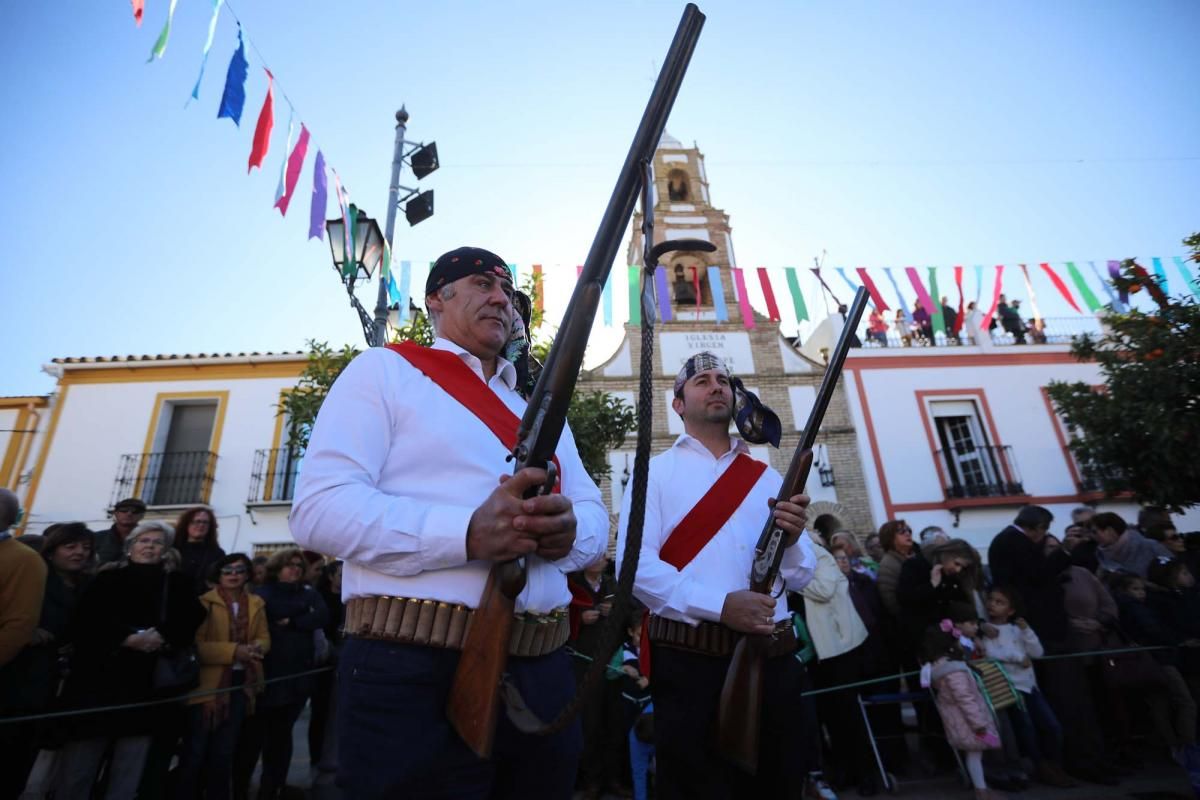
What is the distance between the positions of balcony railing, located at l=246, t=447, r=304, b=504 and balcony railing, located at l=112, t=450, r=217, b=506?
0.90 metres

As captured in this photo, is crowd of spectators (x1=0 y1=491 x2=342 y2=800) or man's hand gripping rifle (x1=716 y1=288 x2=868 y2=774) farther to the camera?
crowd of spectators (x1=0 y1=491 x2=342 y2=800)

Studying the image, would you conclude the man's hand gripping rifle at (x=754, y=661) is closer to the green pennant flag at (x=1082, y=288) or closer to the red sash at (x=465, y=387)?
the red sash at (x=465, y=387)

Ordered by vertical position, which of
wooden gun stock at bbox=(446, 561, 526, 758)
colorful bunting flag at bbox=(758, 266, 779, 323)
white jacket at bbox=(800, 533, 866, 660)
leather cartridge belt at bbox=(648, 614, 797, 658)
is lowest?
white jacket at bbox=(800, 533, 866, 660)

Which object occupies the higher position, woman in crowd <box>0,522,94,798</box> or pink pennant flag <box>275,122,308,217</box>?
pink pennant flag <box>275,122,308,217</box>

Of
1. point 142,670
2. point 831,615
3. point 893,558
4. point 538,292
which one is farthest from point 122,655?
point 538,292

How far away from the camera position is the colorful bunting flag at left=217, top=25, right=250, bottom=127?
17.6ft

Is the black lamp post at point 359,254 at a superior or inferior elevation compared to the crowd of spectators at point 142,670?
superior

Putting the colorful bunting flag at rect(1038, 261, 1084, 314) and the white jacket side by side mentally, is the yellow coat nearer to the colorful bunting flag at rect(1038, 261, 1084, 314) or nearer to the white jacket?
the white jacket

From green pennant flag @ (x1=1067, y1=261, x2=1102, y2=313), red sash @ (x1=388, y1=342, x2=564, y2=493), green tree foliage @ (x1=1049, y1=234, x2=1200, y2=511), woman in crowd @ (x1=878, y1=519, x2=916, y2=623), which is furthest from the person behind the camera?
green pennant flag @ (x1=1067, y1=261, x2=1102, y2=313)

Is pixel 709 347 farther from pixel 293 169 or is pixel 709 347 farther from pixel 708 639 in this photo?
pixel 708 639

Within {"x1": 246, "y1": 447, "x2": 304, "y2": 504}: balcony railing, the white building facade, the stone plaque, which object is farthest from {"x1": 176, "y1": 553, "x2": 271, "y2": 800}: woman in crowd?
the stone plaque

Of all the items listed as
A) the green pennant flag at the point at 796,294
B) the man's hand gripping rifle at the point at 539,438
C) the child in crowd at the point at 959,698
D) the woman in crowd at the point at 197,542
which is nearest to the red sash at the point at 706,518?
the man's hand gripping rifle at the point at 539,438

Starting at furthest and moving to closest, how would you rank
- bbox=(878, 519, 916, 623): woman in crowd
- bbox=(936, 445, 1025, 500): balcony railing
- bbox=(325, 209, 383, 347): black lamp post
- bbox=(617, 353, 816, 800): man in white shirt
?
bbox=(936, 445, 1025, 500): balcony railing → bbox=(325, 209, 383, 347): black lamp post → bbox=(878, 519, 916, 623): woman in crowd → bbox=(617, 353, 816, 800): man in white shirt

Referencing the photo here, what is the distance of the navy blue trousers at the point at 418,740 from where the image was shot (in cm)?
115
